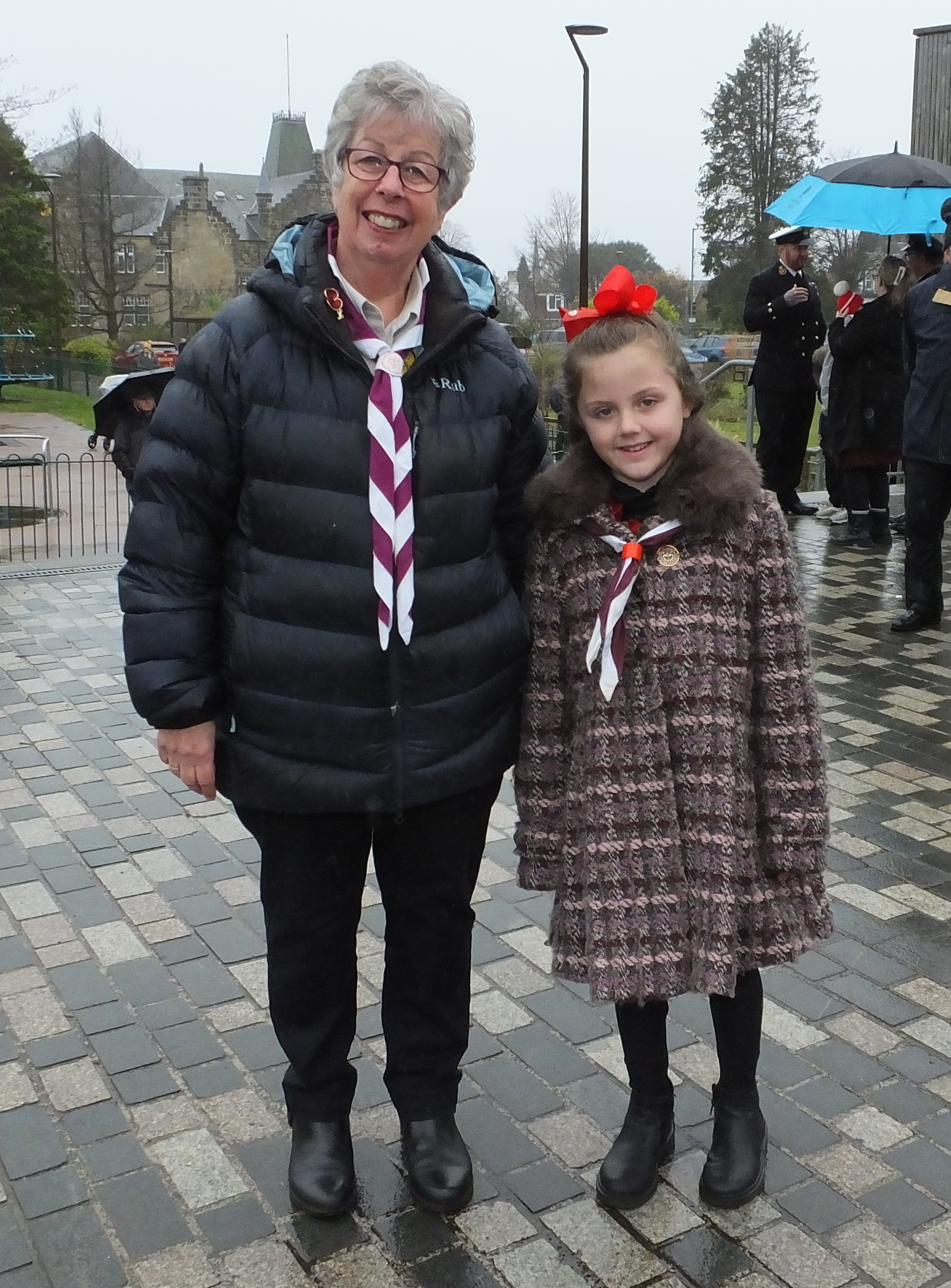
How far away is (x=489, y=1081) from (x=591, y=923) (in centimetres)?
82

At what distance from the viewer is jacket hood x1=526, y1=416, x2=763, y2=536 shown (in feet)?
7.78

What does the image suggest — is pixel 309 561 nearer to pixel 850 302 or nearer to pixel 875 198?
pixel 850 302

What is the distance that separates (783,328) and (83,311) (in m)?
55.9

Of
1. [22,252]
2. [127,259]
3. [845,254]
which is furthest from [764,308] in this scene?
[127,259]

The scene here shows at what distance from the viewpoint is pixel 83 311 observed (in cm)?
6016

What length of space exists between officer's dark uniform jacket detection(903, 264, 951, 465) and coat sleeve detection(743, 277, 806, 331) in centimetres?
248

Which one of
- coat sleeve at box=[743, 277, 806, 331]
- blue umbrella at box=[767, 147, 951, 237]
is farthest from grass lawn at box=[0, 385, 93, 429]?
coat sleeve at box=[743, 277, 806, 331]

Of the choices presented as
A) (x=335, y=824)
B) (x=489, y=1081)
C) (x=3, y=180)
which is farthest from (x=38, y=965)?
(x=3, y=180)

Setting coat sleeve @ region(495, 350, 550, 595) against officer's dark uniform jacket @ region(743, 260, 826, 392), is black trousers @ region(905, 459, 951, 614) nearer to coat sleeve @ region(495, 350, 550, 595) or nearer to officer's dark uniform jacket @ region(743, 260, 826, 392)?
officer's dark uniform jacket @ region(743, 260, 826, 392)

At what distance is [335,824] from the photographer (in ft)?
8.12

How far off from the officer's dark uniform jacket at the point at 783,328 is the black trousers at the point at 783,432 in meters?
0.08

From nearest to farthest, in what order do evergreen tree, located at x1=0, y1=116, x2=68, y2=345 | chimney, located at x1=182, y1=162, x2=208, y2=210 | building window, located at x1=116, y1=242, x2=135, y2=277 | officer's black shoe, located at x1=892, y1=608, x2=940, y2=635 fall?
officer's black shoe, located at x1=892, y1=608, x2=940, y2=635 → evergreen tree, located at x1=0, y1=116, x2=68, y2=345 → building window, located at x1=116, y1=242, x2=135, y2=277 → chimney, located at x1=182, y1=162, x2=208, y2=210

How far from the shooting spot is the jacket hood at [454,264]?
93.3 inches

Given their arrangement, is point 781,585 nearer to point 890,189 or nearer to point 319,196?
point 890,189
